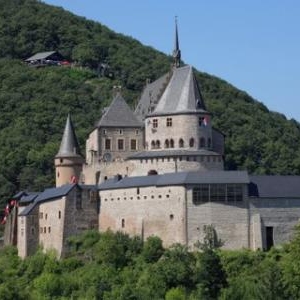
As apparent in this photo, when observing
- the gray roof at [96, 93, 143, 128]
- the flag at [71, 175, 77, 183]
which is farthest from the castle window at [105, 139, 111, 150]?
the flag at [71, 175, 77, 183]

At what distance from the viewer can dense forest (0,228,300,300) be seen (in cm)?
7006

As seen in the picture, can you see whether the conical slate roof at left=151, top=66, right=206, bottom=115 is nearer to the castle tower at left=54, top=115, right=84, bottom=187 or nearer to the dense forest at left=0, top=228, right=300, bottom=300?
the castle tower at left=54, top=115, right=84, bottom=187

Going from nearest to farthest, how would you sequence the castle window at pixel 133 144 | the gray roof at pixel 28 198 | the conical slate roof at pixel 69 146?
the gray roof at pixel 28 198
the castle window at pixel 133 144
the conical slate roof at pixel 69 146

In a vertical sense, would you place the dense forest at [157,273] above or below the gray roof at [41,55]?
below

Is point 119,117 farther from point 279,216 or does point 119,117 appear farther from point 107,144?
point 279,216

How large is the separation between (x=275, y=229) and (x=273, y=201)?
159cm

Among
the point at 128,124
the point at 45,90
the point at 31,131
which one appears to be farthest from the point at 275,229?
the point at 45,90

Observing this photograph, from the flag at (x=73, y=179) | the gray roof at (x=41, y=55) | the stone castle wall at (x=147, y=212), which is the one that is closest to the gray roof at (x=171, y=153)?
the flag at (x=73, y=179)

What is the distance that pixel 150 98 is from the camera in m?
87.8

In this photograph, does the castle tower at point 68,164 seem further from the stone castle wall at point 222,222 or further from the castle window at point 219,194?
the castle window at point 219,194

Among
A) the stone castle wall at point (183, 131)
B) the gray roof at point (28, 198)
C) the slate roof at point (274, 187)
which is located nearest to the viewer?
the slate roof at point (274, 187)

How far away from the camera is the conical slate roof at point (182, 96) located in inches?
3200

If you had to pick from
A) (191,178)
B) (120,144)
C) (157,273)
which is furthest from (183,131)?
(157,273)

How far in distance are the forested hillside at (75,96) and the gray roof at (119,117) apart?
17174mm
